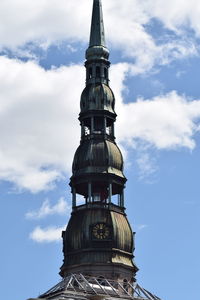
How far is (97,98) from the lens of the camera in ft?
535

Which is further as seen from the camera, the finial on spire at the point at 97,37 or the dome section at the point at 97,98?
the finial on spire at the point at 97,37

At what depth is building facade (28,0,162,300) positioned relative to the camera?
15000cm

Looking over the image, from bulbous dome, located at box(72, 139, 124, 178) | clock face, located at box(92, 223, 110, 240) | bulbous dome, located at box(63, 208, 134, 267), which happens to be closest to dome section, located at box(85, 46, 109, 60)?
bulbous dome, located at box(72, 139, 124, 178)

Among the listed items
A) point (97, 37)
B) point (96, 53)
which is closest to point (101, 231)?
point (96, 53)

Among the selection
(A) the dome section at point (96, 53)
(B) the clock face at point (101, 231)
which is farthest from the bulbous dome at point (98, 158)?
(A) the dome section at point (96, 53)

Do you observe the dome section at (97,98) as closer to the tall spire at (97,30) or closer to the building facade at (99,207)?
the building facade at (99,207)

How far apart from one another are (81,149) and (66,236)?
14.4 metres

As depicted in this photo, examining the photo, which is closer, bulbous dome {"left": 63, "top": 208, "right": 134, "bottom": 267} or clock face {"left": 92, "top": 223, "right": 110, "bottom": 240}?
bulbous dome {"left": 63, "top": 208, "right": 134, "bottom": 267}

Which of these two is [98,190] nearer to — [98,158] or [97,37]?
[98,158]

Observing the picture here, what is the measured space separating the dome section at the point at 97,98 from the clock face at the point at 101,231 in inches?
785

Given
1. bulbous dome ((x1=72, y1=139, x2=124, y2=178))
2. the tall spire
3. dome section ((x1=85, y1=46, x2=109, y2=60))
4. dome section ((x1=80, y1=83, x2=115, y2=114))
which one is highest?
the tall spire

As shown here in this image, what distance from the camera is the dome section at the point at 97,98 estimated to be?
16250 centimetres

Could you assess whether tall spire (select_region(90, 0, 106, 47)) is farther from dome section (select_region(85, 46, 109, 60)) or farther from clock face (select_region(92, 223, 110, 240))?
clock face (select_region(92, 223, 110, 240))

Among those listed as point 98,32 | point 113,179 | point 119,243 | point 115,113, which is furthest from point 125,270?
point 98,32
